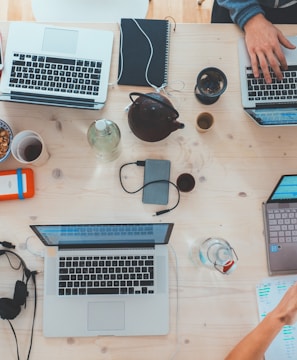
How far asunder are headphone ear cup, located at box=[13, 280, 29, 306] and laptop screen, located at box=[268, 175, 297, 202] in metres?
0.73

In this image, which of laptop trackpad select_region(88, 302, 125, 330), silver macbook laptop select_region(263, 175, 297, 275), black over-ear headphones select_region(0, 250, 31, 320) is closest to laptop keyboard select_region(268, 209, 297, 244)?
silver macbook laptop select_region(263, 175, 297, 275)

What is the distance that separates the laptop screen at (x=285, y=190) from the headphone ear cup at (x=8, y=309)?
0.76 m

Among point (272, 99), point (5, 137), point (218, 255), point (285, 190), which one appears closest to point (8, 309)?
point (5, 137)

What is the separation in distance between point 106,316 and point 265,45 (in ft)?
3.01

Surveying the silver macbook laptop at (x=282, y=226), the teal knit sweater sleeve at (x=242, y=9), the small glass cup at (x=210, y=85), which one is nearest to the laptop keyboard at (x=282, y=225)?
the silver macbook laptop at (x=282, y=226)

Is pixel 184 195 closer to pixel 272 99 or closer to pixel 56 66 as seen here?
pixel 272 99

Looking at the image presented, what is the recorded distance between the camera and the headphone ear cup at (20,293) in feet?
2.97

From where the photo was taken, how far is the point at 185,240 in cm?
97

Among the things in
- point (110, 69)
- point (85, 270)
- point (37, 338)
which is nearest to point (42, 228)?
point (85, 270)

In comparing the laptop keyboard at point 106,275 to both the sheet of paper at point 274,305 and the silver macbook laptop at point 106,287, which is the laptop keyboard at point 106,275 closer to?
the silver macbook laptop at point 106,287

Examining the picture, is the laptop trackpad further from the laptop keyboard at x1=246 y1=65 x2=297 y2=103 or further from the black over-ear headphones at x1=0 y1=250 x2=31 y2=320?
the laptop keyboard at x1=246 y1=65 x2=297 y2=103

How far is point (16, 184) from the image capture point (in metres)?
0.97

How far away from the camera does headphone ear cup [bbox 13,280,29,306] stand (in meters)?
0.90

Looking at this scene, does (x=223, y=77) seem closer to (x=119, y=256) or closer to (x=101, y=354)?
(x=119, y=256)
